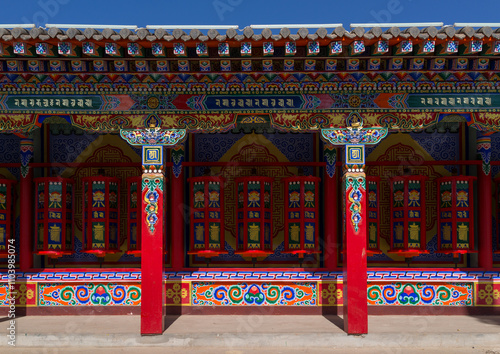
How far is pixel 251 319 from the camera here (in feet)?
24.1

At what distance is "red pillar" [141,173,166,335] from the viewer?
632 cm

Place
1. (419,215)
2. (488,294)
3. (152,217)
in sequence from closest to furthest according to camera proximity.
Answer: (152,217)
(488,294)
(419,215)

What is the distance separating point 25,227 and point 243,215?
3.64 metres

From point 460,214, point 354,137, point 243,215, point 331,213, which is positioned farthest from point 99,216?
point 460,214

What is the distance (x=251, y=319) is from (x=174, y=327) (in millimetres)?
1252

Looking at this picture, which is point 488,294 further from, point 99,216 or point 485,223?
point 99,216

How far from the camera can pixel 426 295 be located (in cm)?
761

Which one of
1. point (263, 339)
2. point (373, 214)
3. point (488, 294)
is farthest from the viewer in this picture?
point (373, 214)

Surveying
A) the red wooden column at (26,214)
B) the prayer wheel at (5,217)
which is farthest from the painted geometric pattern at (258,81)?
the prayer wheel at (5,217)

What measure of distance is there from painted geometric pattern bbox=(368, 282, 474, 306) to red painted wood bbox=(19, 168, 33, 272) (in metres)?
5.71

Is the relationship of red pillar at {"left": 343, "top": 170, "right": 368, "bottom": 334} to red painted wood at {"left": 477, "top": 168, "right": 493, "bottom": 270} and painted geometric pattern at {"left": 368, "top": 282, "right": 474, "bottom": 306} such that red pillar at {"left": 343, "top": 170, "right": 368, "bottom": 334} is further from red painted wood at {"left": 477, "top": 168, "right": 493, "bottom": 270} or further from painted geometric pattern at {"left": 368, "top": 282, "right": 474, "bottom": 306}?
red painted wood at {"left": 477, "top": 168, "right": 493, "bottom": 270}

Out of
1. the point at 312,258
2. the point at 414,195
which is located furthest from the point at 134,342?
the point at 414,195

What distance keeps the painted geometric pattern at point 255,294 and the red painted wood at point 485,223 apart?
2831mm

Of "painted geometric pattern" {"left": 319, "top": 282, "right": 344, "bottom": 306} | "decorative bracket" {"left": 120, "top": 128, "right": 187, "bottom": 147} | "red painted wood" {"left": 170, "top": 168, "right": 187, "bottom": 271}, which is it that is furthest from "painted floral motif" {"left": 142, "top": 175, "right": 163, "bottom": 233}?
"painted geometric pattern" {"left": 319, "top": 282, "right": 344, "bottom": 306}
